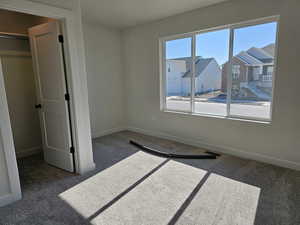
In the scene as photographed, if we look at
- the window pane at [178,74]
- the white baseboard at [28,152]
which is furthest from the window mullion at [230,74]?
the white baseboard at [28,152]

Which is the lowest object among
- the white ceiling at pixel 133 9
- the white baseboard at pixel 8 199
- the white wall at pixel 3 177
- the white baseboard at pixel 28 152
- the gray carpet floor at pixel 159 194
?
the gray carpet floor at pixel 159 194

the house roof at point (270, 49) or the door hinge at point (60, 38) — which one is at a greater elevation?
the door hinge at point (60, 38)

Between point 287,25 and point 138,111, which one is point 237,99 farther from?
point 138,111

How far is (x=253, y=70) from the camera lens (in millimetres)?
3059

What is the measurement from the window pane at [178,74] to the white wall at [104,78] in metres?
1.43

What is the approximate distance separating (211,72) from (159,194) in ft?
8.07

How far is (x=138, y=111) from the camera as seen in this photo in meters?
4.87

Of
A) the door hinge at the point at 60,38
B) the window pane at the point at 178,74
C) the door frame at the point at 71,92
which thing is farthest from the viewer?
the window pane at the point at 178,74

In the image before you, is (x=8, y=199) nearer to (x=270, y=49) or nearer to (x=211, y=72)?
(x=211, y=72)

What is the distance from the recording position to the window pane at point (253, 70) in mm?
2881

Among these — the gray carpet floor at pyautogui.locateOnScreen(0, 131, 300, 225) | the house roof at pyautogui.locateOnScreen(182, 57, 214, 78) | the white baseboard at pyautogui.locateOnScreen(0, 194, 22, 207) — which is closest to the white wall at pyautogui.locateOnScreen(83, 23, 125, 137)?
the gray carpet floor at pyautogui.locateOnScreen(0, 131, 300, 225)

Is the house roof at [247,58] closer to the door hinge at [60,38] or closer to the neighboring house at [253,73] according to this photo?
the neighboring house at [253,73]

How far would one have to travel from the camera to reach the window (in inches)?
116

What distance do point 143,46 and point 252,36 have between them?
232cm
